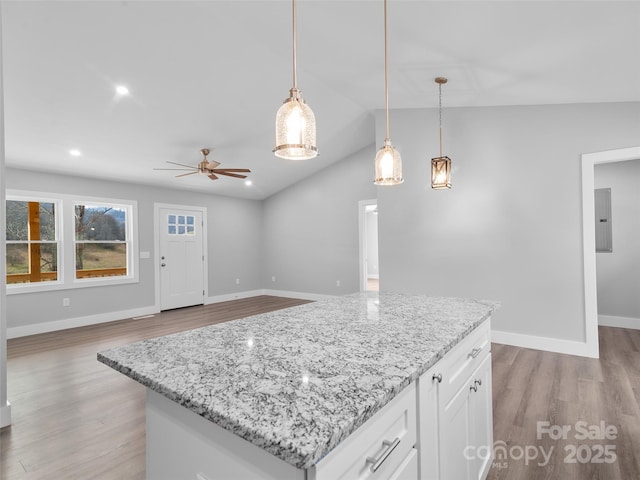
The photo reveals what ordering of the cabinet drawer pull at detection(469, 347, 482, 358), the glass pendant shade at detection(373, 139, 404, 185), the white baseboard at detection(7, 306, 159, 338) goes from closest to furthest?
the cabinet drawer pull at detection(469, 347, 482, 358)
the glass pendant shade at detection(373, 139, 404, 185)
the white baseboard at detection(7, 306, 159, 338)

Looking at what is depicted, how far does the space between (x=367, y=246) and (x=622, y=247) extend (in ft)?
18.1

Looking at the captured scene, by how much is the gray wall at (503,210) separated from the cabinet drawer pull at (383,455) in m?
3.61

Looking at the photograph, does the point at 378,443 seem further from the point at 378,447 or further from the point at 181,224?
the point at 181,224

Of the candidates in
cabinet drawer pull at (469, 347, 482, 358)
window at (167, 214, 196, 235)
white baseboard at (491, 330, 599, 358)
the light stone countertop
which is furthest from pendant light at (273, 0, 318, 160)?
window at (167, 214, 196, 235)

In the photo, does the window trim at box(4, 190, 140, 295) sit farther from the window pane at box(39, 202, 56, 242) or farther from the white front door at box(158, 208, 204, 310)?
the white front door at box(158, 208, 204, 310)

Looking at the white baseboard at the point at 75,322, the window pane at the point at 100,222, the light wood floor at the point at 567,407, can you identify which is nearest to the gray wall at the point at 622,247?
the light wood floor at the point at 567,407

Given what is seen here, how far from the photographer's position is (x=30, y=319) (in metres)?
4.82

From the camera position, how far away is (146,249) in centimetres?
612

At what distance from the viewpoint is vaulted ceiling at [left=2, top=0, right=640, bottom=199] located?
2424mm

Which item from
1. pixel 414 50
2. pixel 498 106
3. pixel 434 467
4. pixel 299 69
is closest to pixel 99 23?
pixel 299 69

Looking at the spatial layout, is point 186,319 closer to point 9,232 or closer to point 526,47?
point 9,232

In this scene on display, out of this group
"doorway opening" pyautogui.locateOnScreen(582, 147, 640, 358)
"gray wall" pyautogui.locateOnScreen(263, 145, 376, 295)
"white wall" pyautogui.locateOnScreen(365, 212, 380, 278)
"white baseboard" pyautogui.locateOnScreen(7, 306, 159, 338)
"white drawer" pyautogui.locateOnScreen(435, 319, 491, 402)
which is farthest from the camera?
"white wall" pyautogui.locateOnScreen(365, 212, 380, 278)

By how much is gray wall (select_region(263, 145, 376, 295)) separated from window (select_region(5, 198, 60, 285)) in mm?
4024

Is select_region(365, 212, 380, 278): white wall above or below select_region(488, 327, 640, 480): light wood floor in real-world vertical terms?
above
